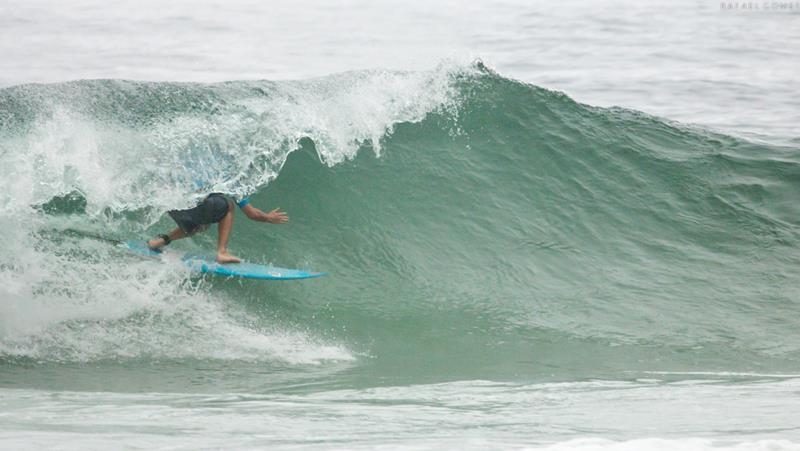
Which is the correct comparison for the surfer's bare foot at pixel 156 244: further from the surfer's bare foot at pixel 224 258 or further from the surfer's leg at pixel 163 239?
the surfer's bare foot at pixel 224 258

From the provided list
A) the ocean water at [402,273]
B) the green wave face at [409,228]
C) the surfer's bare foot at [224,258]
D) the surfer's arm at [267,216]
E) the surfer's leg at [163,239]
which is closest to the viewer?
the ocean water at [402,273]

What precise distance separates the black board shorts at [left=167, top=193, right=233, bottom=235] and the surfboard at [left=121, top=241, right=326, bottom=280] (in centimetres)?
24

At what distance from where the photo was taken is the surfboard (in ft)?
24.7

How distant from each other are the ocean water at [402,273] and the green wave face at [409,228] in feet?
0.09

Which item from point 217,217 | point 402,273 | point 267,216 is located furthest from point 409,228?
point 217,217

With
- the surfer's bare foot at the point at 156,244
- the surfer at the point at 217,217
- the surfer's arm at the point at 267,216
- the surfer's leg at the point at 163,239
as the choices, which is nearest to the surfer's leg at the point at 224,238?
the surfer at the point at 217,217

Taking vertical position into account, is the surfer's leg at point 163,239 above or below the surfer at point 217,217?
below

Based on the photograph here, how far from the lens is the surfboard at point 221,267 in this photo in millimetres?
7523

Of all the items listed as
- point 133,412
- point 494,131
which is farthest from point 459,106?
point 133,412

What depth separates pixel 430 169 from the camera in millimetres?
10492

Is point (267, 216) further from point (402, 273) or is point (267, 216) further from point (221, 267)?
Answer: point (402, 273)

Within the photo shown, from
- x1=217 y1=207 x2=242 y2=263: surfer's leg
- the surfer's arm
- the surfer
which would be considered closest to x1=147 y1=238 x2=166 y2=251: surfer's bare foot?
the surfer

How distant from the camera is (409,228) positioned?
958 cm

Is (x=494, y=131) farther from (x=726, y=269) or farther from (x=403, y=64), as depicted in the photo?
(x=726, y=269)
